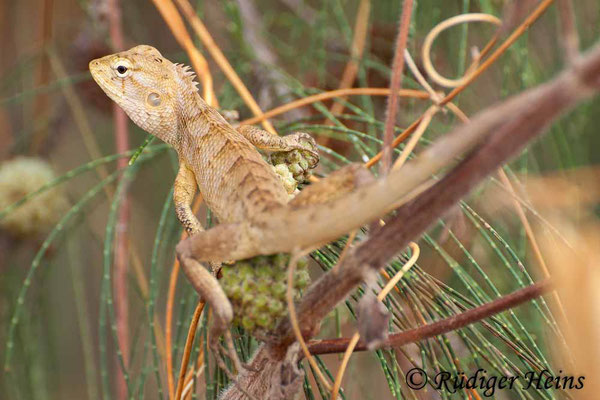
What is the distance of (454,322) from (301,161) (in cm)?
49

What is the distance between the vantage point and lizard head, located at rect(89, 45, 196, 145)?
1.43 metres

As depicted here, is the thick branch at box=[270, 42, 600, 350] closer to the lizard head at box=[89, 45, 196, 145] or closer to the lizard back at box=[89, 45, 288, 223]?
the lizard back at box=[89, 45, 288, 223]

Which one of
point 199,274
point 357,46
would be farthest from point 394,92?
point 357,46

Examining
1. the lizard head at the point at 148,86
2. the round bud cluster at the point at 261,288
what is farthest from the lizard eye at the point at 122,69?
the round bud cluster at the point at 261,288

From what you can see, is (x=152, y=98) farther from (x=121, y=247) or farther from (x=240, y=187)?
(x=121, y=247)

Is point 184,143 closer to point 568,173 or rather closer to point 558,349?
point 558,349

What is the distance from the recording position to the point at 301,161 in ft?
4.11

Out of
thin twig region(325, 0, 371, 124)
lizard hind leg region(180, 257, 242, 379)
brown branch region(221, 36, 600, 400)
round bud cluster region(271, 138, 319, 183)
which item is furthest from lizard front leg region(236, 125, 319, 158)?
thin twig region(325, 0, 371, 124)

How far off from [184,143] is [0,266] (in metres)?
1.15

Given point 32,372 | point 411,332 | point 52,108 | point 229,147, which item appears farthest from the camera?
point 52,108

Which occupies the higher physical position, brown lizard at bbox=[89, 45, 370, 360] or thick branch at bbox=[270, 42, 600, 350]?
brown lizard at bbox=[89, 45, 370, 360]

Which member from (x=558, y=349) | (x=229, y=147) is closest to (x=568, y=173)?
(x=558, y=349)

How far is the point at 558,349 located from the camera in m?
1.11

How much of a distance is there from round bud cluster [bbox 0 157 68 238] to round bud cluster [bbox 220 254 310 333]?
133 centimetres
